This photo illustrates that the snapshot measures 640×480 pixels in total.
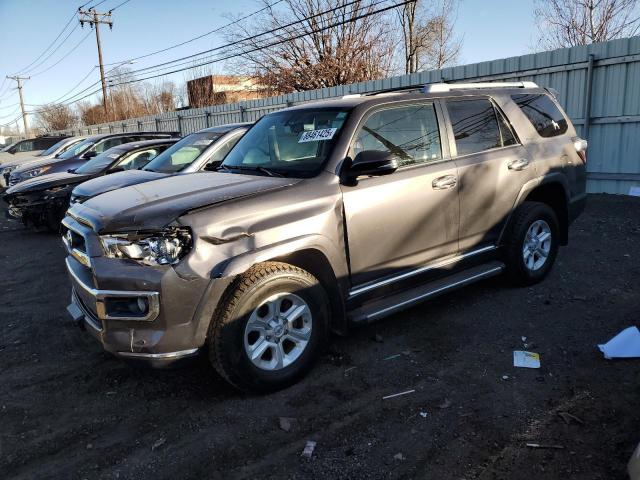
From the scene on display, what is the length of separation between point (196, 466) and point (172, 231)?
1.32 metres

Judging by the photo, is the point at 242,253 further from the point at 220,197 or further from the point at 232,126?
the point at 232,126

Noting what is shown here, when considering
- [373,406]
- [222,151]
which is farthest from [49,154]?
[373,406]

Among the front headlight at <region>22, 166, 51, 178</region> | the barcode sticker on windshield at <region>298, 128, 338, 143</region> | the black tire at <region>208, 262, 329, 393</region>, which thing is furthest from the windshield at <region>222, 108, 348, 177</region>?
the front headlight at <region>22, 166, 51, 178</region>

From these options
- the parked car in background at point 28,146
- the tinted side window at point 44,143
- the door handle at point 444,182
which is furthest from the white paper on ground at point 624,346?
the tinted side window at point 44,143

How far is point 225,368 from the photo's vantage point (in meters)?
3.12

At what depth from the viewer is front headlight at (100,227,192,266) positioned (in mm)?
2936

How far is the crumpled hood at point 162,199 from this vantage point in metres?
3.03

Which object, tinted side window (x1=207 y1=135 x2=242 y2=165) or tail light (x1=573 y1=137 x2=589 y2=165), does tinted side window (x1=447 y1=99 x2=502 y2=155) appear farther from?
tinted side window (x1=207 y1=135 x2=242 y2=165)

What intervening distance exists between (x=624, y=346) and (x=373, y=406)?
2015mm

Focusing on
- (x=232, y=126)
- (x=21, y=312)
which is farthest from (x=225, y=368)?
(x=232, y=126)

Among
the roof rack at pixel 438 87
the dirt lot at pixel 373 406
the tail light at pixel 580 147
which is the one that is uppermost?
the roof rack at pixel 438 87

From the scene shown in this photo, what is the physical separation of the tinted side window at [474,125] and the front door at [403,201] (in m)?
0.24

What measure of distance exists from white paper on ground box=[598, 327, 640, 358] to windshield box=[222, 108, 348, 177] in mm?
2539

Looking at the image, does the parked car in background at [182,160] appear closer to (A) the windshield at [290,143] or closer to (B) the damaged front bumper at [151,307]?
(A) the windshield at [290,143]
